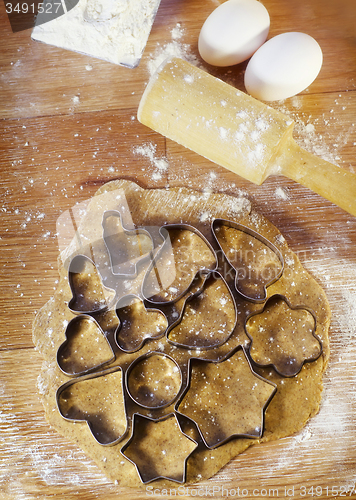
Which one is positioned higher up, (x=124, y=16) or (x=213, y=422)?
(x=124, y=16)

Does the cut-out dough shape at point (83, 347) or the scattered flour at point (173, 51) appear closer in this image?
the cut-out dough shape at point (83, 347)

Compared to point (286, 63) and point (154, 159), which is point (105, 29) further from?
point (286, 63)

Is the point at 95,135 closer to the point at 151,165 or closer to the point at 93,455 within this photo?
the point at 151,165

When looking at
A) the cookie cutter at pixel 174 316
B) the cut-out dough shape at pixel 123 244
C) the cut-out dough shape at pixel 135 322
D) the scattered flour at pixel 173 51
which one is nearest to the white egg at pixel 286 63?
the scattered flour at pixel 173 51

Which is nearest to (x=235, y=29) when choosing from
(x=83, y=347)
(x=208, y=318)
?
(x=208, y=318)

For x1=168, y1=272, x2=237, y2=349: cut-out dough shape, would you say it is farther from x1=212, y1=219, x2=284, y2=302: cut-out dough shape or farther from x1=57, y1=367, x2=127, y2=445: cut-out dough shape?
x1=57, y1=367, x2=127, y2=445: cut-out dough shape

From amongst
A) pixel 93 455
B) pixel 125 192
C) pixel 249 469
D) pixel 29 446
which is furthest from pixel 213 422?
pixel 125 192

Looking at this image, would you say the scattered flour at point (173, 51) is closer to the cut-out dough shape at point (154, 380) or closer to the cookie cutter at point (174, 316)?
the cookie cutter at point (174, 316)
